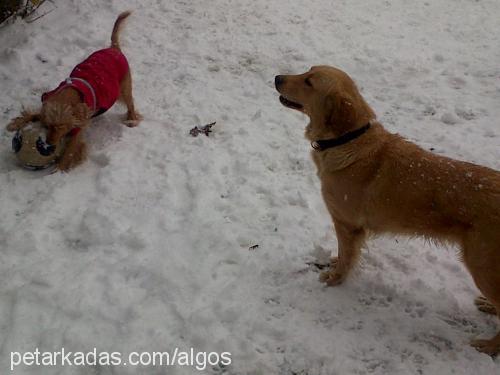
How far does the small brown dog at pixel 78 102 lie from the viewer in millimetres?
4309

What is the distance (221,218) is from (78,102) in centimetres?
195

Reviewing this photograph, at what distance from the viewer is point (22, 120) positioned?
15.1 feet

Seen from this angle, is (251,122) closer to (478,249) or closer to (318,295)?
(318,295)

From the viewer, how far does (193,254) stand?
3.62m

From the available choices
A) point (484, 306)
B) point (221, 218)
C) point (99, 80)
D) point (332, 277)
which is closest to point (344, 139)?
point (332, 277)

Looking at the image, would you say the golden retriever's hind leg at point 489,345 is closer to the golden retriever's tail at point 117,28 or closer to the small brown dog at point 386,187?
the small brown dog at point 386,187

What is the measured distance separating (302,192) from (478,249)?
1891mm

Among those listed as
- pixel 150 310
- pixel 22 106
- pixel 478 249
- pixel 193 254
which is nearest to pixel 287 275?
pixel 193 254

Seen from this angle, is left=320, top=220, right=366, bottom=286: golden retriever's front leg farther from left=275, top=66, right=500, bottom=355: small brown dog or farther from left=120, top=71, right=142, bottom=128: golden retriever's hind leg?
left=120, top=71, right=142, bottom=128: golden retriever's hind leg

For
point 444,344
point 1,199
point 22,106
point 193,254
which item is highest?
point 22,106

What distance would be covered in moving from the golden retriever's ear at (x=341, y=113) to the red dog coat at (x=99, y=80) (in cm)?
265

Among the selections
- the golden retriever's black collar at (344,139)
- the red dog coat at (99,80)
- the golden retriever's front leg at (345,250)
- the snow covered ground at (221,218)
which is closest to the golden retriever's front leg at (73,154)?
the snow covered ground at (221,218)

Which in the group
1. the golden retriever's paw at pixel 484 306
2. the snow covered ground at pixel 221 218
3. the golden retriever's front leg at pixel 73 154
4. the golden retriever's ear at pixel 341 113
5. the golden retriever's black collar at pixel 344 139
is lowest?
the golden retriever's paw at pixel 484 306

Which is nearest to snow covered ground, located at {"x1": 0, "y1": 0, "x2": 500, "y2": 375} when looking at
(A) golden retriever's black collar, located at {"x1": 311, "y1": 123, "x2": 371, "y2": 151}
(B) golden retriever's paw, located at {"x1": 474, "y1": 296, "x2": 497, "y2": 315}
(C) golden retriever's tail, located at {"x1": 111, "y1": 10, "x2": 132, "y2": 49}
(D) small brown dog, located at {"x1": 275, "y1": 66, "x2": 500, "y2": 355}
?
(B) golden retriever's paw, located at {"x1": 474, "y1": 296, "x2": 497, "y2": 315}
